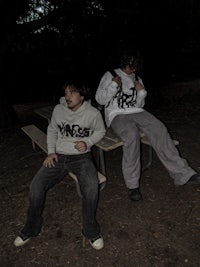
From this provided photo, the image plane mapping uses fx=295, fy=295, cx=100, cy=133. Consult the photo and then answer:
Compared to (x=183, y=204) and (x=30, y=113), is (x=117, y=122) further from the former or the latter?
(x=30, y=113)

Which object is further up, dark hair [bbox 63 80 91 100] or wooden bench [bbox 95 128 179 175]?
dark hair [bbox 63 80 91 100]

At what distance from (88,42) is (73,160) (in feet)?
15.5

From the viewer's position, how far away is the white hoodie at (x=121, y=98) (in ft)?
11.8

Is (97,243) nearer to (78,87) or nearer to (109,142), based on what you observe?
(109,142)

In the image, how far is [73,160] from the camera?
298 centimetres

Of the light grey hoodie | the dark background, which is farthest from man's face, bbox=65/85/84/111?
the dark background

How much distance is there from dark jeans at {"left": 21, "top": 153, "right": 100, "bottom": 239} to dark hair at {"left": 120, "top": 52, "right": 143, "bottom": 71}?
1.34 m

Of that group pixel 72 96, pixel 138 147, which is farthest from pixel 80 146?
pixel 138 147

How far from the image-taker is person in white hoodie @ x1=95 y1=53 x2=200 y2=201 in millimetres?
3309

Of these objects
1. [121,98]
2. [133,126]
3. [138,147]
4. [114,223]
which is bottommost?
[114,223]

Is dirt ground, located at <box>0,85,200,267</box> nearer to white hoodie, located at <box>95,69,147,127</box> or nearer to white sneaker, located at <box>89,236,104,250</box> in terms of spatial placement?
white sneaker, located at <box>89,236,104,250</box>

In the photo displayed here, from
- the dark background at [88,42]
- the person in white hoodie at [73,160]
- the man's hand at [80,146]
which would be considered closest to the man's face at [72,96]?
the person in white hoodie at [73,160]

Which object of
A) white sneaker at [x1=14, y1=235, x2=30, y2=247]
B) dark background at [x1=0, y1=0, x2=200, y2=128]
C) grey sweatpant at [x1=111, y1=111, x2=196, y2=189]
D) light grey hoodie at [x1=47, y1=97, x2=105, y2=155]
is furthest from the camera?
dark background at [x1=0, y1=0, x2=200, y2=128]

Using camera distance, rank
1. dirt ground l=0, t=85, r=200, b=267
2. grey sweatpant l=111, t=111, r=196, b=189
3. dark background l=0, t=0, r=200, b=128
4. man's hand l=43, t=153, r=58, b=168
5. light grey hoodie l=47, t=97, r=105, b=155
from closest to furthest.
Result: dirt ground l=0, t=85, r=200, b=267 < man's hand l=43, t=153, r=58, b=168 < light grey hoodie l=47, t=97, r=105, b=155 < grey sweatpant l=111, t=111, r=196, b=189 < dark background l=0, t=0, r=200, b=128
